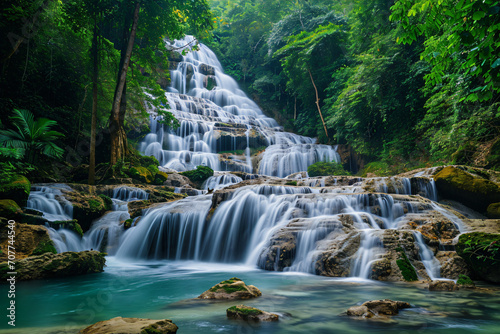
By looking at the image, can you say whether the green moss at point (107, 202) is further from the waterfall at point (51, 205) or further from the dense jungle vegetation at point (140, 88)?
the dense jungle vegetation at point (140, 88)

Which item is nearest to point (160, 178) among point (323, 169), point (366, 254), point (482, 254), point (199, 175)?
point (199, 175)

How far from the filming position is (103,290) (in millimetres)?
4805

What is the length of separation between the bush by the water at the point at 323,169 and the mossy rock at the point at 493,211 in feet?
31.5

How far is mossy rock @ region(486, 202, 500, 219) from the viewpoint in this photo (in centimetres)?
798

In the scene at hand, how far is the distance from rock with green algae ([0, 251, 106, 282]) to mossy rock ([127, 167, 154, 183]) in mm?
7347

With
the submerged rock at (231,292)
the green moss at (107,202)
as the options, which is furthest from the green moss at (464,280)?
the green moss at (107,202)

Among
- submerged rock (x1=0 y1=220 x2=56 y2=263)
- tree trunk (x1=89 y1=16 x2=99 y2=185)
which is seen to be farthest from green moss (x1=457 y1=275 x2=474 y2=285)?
tree trunk (x1=89 y1=16 x2=99 y2=185)

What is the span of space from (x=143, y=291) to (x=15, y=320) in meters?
1.81

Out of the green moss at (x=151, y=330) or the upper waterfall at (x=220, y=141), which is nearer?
the green moss at (x=151, y=330)

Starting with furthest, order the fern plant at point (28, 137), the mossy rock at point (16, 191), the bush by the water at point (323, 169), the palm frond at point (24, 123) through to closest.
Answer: the bush by the water at point (323, 169) → the palm frond at point (24, 123) → the fern plant at point (28, 137) → the mossy rock at point (16, 191)

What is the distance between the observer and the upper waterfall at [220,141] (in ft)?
64.5

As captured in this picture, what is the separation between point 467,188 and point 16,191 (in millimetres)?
12851

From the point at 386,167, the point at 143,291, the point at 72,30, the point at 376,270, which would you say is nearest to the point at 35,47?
the point at 72,30

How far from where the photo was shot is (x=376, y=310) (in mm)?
3186
